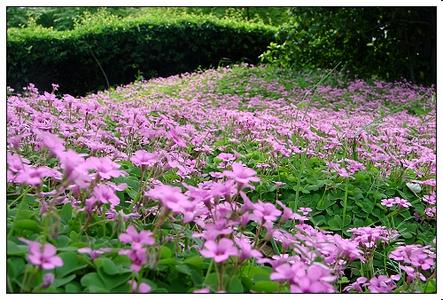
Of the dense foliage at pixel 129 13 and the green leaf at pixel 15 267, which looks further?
the dense foliage at pixel 129 13

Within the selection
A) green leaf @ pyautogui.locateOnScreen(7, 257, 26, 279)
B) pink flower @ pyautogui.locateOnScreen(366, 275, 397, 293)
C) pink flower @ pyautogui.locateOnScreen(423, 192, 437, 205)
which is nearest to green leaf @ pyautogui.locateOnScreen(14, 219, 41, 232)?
green leaf @ pyautogui.locateOnScreen(7, 257, 26, 279)

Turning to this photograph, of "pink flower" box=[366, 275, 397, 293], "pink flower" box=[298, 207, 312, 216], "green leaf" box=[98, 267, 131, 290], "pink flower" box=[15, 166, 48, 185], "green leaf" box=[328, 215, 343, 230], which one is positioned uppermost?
"pink flower" box=[15, 166, 48, 185]

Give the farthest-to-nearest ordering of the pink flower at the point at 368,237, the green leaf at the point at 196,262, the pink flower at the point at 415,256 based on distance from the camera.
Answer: the pink flower at the point at 368,237
the pink flower at the point at 415,256
the green leaf at the point at 196,262

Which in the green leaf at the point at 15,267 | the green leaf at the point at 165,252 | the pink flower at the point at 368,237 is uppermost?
the green leaf at the point at 15,267

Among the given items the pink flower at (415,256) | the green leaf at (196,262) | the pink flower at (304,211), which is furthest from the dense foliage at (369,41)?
the green leaf at (196,262)

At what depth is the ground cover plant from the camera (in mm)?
1086

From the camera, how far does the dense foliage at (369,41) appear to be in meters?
8.45

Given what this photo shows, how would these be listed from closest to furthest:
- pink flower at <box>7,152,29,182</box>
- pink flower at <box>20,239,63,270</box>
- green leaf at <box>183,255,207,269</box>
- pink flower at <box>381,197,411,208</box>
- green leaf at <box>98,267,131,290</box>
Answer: pink flower at <box>20,239,63,270</box>, green leaf at <box>98,267,131,290</box>, green leaf at <box>183,255,207,269</box>, pink flower at <box>7,152,29,182</box>, pink flower at <box>381,197,411,208</box>

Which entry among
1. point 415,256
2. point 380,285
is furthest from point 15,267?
point 415,256

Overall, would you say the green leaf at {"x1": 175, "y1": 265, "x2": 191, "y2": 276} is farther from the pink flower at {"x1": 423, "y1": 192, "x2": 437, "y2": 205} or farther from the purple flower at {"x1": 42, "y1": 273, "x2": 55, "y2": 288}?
the pink flower at {"x1": 423, "y1": 192, "x2": 437, "y2": 205}

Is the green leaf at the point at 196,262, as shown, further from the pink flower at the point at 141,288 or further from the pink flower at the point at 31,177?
the pink flower at the point at 31,177

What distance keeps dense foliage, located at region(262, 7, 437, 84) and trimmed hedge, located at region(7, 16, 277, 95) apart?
2711 mm

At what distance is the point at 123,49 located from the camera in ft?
34.2
